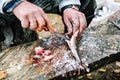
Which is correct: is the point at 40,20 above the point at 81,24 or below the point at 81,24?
above

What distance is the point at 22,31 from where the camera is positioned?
5.52m

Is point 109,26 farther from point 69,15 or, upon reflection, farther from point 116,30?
point 69,15

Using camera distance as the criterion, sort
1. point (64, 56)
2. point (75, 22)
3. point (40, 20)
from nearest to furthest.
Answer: point (40, 20) → point (64, 56) → point (75, 22)

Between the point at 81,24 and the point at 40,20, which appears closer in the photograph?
the point at 40,20

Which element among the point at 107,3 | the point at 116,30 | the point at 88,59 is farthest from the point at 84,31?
the point at 107,3

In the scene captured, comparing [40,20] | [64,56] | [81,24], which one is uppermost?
[40,20]

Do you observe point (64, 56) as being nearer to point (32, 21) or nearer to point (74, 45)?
point (74, 45)

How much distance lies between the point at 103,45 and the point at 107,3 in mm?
2659

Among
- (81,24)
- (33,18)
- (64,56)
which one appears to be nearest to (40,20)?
(33,18)

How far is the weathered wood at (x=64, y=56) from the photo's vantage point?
361 cm

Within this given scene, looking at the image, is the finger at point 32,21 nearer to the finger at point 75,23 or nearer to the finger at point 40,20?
the finger at point 40,20

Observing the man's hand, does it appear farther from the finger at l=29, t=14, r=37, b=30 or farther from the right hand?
the finger at l=29, t=14, r=37, b=30

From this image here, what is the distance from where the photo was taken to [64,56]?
385 centimetres

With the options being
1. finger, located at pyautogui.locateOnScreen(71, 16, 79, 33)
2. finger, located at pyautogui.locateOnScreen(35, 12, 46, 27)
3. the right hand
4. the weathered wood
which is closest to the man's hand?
finger, located at pyautogui.locateOnScreen(71, 16, 79, 33)
